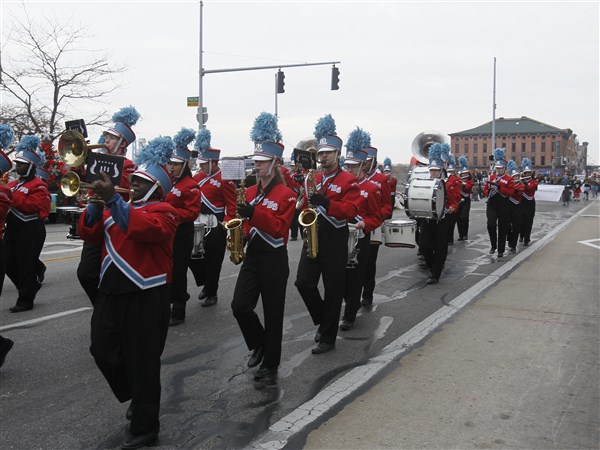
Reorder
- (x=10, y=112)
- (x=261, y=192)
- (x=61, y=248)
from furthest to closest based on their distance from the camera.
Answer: (x=10, y=112) < (x=61, y=248) < (x=261, y=192)

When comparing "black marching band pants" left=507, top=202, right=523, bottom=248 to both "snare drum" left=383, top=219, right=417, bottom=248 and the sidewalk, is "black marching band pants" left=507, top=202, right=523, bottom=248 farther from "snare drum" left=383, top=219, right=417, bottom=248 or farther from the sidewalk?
the sidewalk

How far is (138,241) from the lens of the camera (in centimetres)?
389

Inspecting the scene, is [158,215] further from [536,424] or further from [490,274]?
[490,274]

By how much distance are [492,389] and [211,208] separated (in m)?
4.54

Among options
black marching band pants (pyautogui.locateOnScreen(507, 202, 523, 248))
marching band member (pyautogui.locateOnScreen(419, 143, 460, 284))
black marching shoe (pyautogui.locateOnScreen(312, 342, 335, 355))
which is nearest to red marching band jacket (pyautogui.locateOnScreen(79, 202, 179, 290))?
black marching shoe (pyautogui.locateOnScreen(312, 342, 335, 355))

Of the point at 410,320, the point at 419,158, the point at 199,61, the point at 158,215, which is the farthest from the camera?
the point at 199,61

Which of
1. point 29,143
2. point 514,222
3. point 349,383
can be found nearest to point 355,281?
point 349,383

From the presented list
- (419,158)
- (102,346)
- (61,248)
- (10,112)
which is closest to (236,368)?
(102,346)

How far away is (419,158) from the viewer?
16.8m

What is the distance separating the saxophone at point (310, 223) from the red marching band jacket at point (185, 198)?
63.7 inches

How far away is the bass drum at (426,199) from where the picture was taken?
10.1m

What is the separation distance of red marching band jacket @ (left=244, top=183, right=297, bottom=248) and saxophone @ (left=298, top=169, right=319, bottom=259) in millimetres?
399

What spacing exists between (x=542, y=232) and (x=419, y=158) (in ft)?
18.0

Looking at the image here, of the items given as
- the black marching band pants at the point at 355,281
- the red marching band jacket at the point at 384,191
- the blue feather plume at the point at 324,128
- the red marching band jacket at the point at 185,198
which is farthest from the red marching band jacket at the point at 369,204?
the red marching band jacket at the point at 185,198
